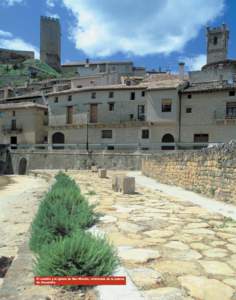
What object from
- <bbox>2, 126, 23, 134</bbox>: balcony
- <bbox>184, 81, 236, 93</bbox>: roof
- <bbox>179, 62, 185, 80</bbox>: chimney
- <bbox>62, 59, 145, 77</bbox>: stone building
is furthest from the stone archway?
<bbox>62, 59, 145, 77</bbox>: stone building

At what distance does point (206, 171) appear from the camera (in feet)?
34.7

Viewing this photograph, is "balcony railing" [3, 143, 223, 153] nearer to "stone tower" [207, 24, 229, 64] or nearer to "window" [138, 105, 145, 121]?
"window" [138, 105, 145, 121]

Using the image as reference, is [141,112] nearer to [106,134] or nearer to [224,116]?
[106,134]

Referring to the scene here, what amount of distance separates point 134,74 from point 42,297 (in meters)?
67.7

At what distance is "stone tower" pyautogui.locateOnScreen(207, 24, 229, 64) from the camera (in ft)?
219

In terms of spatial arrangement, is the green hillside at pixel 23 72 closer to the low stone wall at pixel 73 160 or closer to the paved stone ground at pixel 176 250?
the low stone wall at pixel 73 160

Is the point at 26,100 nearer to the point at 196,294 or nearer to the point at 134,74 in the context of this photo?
the point at 134,74

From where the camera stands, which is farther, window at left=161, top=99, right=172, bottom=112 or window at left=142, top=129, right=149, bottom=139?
window at left=142, top=129, right=149, bottom=139

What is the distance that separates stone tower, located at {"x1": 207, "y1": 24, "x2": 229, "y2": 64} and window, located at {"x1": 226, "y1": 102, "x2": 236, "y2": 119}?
3368 cm

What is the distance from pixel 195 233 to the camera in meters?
5.02

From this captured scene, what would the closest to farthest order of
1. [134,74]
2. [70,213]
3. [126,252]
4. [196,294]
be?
[196,294], [126,252], [70,213], [134,74]

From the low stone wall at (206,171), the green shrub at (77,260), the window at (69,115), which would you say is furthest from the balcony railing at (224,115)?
the green shrub at (77,260)

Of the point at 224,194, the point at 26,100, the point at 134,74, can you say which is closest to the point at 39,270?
the point at 224,194

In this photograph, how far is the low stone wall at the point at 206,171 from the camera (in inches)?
353
